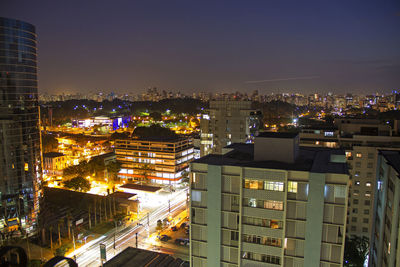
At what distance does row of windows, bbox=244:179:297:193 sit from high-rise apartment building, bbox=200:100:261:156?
27.4m

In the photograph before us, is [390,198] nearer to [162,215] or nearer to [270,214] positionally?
[270,214]

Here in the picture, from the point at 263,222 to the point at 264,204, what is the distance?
86cm

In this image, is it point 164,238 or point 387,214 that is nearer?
point 387,214

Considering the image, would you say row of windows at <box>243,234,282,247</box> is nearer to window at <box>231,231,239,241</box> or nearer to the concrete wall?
window at <box>231,231,239,241</box>

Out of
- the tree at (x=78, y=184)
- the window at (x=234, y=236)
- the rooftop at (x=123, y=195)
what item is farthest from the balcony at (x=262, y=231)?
the tree at (x=78, y=184)

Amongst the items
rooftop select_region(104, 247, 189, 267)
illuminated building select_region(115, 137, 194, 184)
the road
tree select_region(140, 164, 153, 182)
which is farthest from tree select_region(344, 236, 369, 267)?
tree select_region(140, 164, 153, 182)

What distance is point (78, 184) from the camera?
39188mm

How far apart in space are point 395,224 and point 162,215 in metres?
25.4

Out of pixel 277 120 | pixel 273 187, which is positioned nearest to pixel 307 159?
pixel 273 187

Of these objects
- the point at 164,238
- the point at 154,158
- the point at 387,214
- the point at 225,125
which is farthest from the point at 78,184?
the point at 387,214

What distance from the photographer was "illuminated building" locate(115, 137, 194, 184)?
4416cm

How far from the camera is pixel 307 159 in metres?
15.4

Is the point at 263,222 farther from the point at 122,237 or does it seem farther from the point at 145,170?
the point at 145,170

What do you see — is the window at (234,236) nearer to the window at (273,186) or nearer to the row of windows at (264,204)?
the row of windows at (264,204)
